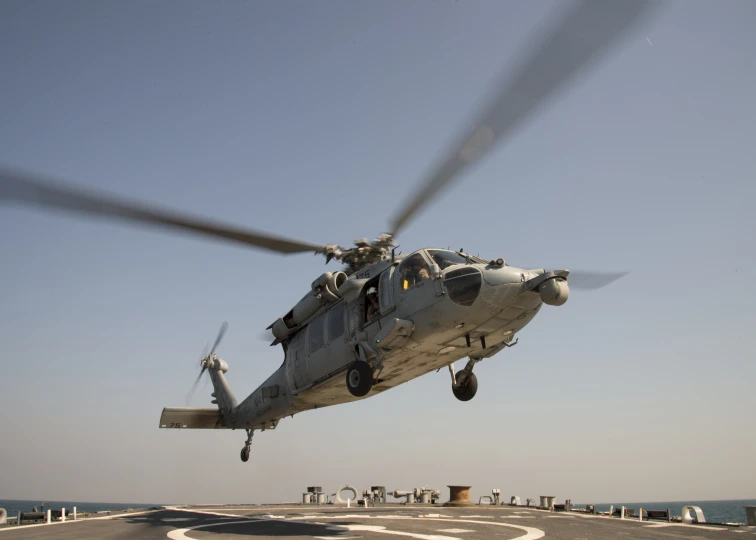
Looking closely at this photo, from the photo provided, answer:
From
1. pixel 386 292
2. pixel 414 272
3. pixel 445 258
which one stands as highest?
pixel 445 258

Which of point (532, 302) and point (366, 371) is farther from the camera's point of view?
point (366, 371)

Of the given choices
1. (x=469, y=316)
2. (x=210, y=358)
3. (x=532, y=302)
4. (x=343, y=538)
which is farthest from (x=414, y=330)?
(x=210, y=358)

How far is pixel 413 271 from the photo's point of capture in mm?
14742

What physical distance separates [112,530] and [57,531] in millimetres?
1435

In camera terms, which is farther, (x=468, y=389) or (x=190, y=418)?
(x=190, y=418)

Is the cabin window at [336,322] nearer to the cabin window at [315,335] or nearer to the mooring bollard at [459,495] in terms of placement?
the cabin window at [315,335]

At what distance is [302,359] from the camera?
59.1ft

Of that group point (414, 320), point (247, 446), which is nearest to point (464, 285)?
point (414, 320)

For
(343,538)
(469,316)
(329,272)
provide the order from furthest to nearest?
(329,272) < (469,316) < (343,538)

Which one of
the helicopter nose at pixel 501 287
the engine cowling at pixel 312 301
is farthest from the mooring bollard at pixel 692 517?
the engine cowling at pixel 312 301

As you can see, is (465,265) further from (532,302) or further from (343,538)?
(343,538)

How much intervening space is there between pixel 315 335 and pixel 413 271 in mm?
4539

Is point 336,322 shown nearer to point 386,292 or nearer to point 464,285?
point 386,292

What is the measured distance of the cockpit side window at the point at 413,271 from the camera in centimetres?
1452
